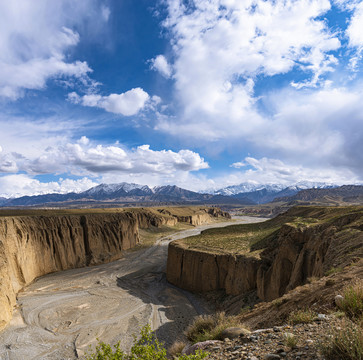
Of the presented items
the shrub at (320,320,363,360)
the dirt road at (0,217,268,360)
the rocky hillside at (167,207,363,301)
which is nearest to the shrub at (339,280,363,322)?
the shrub at (320,320,363,360)

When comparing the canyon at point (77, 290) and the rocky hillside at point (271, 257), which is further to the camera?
the canyon at point (77, 290)

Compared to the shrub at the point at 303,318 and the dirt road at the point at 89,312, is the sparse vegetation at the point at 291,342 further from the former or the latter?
the dirt road at the point at 89,312

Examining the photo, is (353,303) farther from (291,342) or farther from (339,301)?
(291,342)

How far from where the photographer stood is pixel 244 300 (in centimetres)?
2689

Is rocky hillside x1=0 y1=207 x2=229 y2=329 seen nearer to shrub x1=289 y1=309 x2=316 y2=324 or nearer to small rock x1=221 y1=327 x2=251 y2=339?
small rock x1=221 y1=327 x2=251 y2=339

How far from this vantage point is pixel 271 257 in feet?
93.1

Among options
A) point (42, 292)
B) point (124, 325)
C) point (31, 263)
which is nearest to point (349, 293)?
point (124, 325)

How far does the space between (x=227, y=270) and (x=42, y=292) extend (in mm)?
28145

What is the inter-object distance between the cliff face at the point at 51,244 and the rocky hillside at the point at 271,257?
906 inches

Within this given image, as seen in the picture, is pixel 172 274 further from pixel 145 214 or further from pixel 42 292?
pixel 145 214

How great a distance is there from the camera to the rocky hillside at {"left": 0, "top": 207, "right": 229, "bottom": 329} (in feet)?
110

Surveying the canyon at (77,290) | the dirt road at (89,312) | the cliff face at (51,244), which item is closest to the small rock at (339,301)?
the dirt road at (89,312)

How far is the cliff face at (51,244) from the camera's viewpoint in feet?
109

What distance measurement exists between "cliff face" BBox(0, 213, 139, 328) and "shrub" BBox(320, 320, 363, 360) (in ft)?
104
